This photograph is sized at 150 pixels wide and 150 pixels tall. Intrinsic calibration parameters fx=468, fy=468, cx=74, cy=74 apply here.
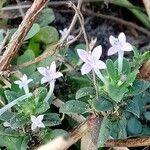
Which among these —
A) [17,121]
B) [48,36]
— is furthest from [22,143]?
[48,36]

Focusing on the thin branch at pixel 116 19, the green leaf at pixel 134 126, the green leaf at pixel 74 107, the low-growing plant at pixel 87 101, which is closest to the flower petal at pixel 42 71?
the low-growing plant at pixel 87 101

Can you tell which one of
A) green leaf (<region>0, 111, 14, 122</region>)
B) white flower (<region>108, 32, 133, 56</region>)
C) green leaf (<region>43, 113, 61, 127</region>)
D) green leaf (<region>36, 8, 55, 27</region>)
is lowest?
green leaf (<region>43, 113, 61, 127</region>)

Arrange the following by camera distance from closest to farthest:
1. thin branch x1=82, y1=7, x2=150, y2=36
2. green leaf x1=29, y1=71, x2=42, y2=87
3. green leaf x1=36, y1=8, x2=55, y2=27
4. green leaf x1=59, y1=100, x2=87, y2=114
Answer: green leaf x1=59, y1=100, x2=87, y2=114, green leaf x1=29, y1=71, x2=42, y2=87, green leaf x1=36, y1=8, x2=55, y2=27, thin branch x1=82, y1=7, x2=150, y2=36

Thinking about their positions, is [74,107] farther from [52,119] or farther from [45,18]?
[45,18]

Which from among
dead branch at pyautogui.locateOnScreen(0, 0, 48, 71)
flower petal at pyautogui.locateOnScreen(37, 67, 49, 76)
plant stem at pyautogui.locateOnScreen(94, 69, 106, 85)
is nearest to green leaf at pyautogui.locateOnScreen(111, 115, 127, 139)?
plant stem at pyautogui.locateOnScreen(94, 69, 106, 85)

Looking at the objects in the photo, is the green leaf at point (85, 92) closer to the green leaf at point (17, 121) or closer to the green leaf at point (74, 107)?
the green leaf at point (74, 107)

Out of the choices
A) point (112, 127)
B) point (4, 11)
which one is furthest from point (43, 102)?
point (4, 11)

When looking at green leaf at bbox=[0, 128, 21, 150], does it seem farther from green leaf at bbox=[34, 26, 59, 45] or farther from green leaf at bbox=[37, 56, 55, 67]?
green leaf at bbox=[34, 26, 59, 45]
